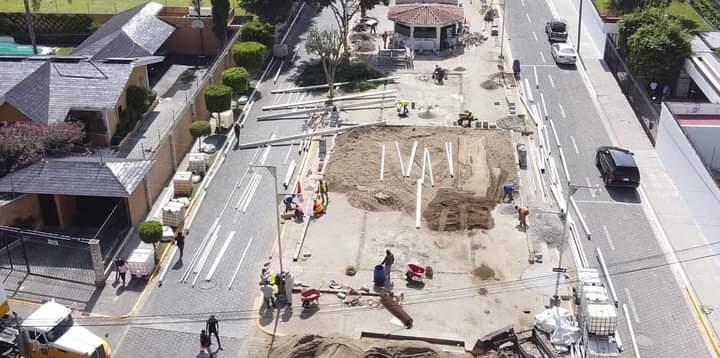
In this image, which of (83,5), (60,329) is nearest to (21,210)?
(60,329)

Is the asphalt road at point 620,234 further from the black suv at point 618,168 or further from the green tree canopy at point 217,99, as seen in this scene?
the green tree canopy at point 217,99

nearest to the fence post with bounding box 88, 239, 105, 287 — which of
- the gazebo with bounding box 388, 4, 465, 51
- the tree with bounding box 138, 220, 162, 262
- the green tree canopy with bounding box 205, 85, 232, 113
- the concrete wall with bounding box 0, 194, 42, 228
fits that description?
the tree with bounding box 138, 220, 162, 262

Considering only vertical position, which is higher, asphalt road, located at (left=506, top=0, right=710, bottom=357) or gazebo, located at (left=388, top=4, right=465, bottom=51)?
gazebo, located at (left=388, top=4, right=465, bottom=51)

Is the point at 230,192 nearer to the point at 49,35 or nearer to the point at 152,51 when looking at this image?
the point at 152,51

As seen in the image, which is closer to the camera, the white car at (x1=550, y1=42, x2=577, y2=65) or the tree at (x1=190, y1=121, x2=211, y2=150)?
the tree at (x1=190, y1=121, x2=211, y2=150)

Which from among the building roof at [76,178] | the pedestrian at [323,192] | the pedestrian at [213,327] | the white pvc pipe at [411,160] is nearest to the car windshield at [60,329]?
the pedestrian at [213,327]

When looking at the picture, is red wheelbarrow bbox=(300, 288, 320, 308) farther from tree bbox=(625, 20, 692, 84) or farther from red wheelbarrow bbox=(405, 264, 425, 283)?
tree bbox=(625, 20, 692, 84)

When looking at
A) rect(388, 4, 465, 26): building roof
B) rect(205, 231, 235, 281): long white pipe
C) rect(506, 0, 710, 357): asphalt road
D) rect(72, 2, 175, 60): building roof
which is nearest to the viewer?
rect(506, 0, 710, 357): asphalt road
